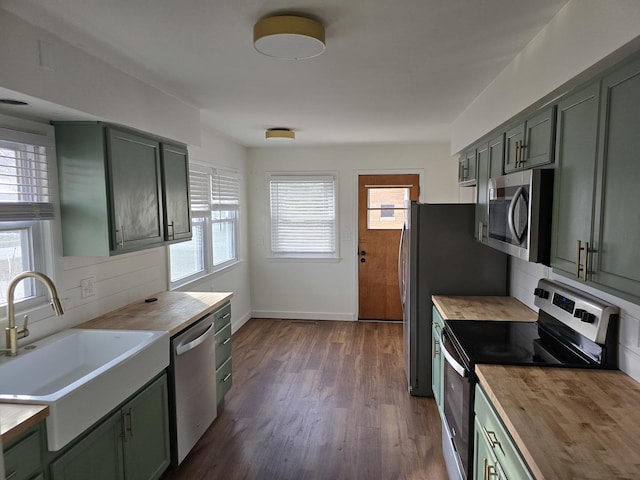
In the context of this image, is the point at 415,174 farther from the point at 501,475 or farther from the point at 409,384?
the point at 501,475

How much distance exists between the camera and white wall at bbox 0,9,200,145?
5.46 feet

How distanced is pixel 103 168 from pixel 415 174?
4056 mm

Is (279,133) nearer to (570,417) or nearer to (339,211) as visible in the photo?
(339,211)

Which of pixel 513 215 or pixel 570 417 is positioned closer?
pixel 570 417

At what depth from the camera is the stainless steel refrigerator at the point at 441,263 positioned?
3.34 meters

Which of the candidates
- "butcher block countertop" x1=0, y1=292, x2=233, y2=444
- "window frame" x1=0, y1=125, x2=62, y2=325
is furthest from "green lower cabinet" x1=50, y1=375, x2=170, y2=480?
"window frame" x1=0, y1=125, x2=62, y2=325

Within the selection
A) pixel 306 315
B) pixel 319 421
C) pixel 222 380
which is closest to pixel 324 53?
pixel 222 380

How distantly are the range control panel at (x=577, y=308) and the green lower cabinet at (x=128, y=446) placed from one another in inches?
85.8

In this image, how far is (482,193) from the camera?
2.99m

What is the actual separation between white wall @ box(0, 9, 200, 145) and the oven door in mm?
2299

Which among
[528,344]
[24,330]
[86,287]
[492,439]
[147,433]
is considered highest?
[86,287]

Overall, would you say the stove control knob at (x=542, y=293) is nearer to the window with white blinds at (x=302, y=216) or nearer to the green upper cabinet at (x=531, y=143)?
the green upper cabinet at (x=531, y=143)

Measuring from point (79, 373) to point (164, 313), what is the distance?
24.8 inches

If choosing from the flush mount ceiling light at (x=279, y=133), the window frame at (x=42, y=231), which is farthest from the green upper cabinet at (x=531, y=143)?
the window frame at (x=42, y=231)
